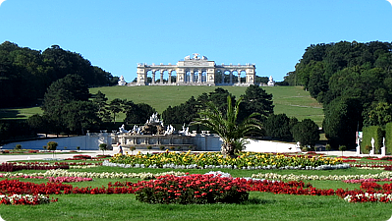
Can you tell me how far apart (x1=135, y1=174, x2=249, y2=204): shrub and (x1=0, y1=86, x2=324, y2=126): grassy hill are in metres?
61.3

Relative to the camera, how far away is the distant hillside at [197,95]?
85000mm

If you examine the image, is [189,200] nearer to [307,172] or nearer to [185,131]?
[307,172]

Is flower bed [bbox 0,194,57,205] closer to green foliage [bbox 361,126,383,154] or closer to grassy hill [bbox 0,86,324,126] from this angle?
green foliage [bbox 361,126,383,154]

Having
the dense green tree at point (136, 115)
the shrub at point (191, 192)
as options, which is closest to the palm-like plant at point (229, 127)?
the shrub at point (191, 192)

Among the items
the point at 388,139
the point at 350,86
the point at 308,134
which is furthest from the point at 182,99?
the point at 388,139

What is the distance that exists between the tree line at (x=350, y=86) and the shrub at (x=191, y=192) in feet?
155

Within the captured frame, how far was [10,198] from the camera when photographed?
42.5 ft

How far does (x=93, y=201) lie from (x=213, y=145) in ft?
164

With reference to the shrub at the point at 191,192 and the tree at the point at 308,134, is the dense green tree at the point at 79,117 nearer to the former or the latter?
the tree at the point at 308,134

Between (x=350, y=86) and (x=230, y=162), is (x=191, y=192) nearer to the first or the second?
(x=230, y=162)

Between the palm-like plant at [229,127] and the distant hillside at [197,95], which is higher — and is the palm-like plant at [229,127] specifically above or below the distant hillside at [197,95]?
below

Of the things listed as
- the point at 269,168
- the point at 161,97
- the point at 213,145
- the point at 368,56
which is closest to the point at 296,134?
the point at 213,145

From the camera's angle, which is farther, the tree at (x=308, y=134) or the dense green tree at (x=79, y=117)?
the dense green tree at (x=79, y=117)

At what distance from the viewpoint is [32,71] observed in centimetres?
9319
